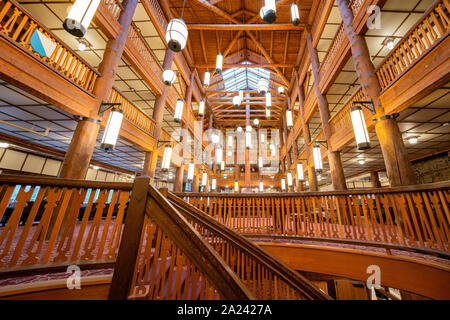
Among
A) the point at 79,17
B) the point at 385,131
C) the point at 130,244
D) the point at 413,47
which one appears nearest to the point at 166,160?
the point at 79,17

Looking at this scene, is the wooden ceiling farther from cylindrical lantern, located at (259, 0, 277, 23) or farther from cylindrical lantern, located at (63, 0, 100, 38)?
cylindrical lantern, located at (63, 0, 100, 38)

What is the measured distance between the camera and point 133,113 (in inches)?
270

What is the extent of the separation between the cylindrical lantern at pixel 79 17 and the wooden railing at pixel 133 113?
11.6 ft

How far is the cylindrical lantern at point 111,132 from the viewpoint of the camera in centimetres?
436

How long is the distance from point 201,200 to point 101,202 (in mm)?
2550

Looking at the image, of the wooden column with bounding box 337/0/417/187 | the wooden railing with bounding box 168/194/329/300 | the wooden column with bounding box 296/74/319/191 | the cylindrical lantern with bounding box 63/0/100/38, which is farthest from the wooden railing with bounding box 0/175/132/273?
the wooden column with bounding box 296/74/319/191

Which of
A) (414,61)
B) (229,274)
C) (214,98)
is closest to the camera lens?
(229,274)

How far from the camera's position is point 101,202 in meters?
2.19

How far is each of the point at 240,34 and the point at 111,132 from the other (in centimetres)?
1161

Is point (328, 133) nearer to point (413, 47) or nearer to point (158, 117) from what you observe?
point (413, 47)

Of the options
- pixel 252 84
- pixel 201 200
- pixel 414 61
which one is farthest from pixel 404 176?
pixel 252 84

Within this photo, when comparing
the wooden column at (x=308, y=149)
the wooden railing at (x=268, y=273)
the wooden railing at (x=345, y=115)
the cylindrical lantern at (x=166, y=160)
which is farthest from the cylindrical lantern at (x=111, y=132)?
the wooden column at (x=308, y=149)

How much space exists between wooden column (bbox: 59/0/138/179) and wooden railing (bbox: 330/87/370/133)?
26.8 feet
